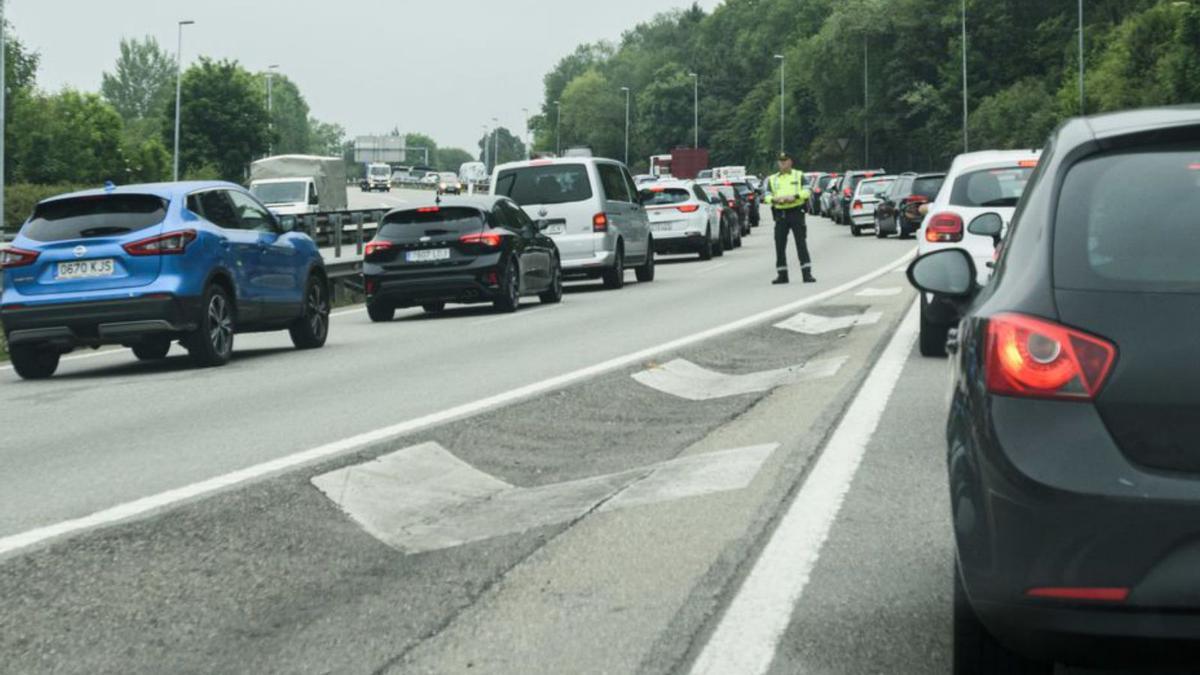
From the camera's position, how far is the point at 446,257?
76.4 feet

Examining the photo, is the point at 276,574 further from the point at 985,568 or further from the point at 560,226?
the point at 560,226

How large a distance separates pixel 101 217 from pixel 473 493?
8.50 meters

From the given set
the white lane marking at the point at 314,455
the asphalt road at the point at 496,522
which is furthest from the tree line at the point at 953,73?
the asphalt road at the point at 496,522

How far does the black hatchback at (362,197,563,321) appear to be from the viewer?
23203mm

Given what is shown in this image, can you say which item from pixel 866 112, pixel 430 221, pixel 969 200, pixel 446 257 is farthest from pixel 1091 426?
pixel 866 112

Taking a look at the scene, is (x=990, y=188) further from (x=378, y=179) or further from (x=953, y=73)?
(x=378, y=179)

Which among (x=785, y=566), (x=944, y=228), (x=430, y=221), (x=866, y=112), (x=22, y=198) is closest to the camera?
(x=785, y=566)

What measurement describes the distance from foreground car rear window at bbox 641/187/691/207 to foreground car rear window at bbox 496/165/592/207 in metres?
10.6

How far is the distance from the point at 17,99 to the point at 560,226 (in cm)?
9716

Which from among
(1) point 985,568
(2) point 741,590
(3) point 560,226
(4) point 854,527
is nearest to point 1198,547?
(1) point 985,568

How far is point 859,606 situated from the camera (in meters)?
5.89

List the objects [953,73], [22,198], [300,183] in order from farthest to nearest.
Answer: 1. [953,73]
2. [22,198]
3. [300,183]

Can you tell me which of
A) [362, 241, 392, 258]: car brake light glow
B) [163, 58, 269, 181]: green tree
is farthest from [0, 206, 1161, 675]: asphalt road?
[163, 58, 269, 181]: green tree

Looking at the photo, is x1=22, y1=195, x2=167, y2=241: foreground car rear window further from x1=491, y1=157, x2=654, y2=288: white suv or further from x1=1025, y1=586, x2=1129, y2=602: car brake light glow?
x1=1025, y1=586, x2=1129, y2=602: car brake light glow
